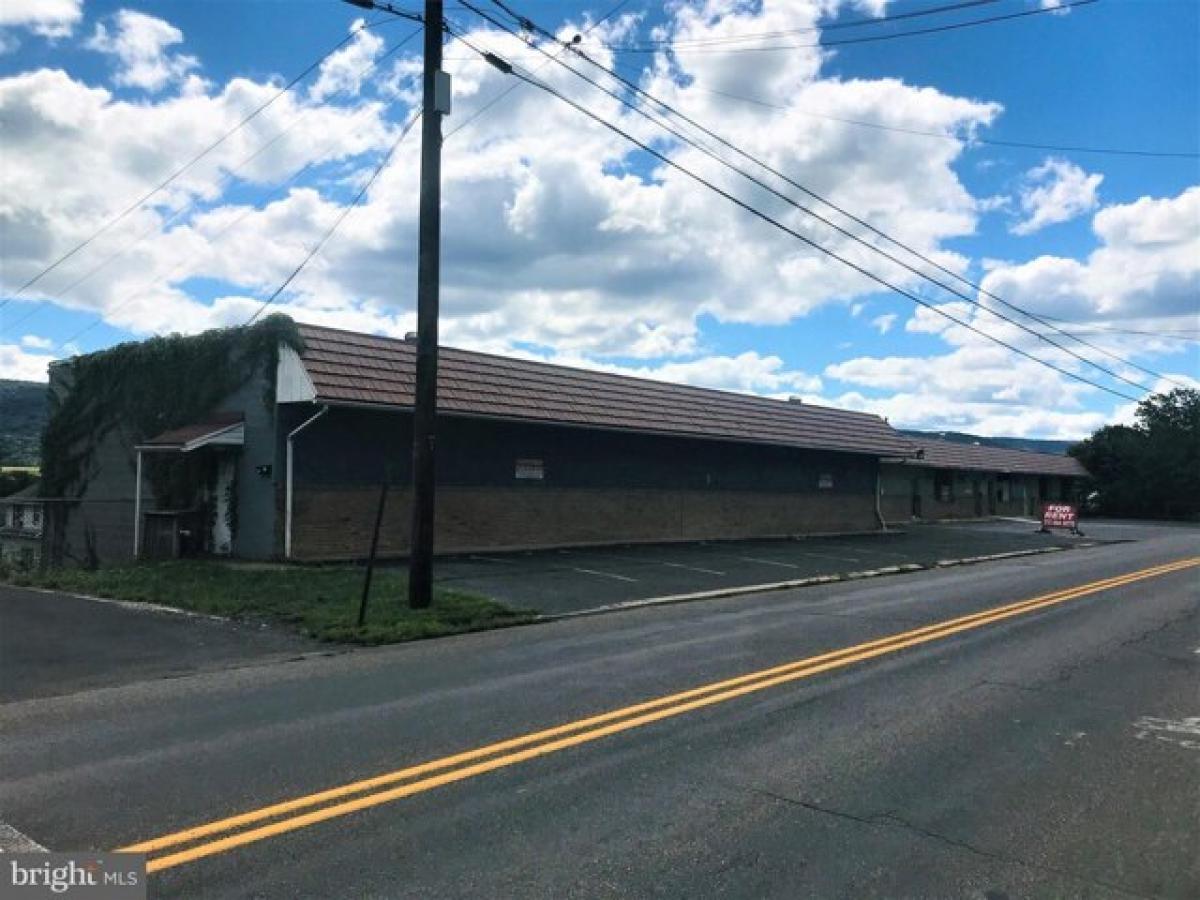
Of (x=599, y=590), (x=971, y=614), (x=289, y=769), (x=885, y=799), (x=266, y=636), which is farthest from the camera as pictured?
(x=599, y=590)

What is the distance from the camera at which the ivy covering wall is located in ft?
66.2

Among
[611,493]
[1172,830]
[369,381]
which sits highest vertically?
[369,381]

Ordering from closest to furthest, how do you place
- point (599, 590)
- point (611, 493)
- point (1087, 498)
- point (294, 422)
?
point (599, 590) → point (294, 422) → point (611, 493) → point (1087, 498)

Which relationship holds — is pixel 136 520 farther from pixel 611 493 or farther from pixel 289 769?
pixel 289 769

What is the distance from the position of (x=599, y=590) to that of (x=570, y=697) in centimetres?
841

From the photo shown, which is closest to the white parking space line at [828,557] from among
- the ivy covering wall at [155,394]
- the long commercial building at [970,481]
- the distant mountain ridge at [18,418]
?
the ivy covering wall at [155,394]

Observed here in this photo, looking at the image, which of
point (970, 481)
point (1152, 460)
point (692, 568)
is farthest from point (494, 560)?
point (1152, 460)

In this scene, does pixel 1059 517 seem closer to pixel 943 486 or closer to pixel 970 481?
pixel 943 486

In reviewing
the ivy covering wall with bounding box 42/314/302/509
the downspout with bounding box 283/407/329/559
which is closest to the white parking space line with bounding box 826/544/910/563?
the downspout with bounding box 283/407/329/559

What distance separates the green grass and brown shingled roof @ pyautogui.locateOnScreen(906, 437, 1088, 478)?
3276cm

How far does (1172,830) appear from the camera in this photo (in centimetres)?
507

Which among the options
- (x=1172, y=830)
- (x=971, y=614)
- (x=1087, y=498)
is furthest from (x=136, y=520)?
(x=1087, y=498)

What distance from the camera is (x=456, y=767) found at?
5.86 m

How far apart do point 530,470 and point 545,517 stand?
1.27m
